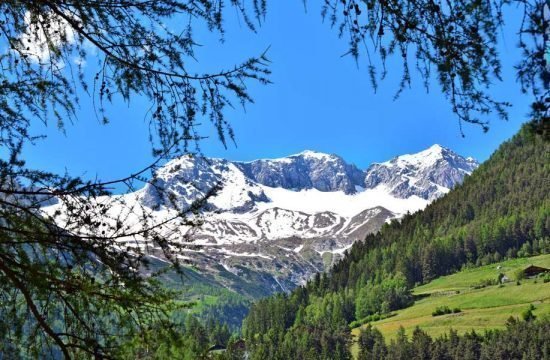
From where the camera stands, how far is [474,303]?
104375 millimetres

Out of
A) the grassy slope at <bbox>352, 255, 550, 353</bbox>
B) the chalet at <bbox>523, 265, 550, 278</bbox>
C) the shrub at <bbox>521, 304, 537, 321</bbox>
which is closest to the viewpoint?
the shrub at <bbox>521, 304, 537, 321</bbox>

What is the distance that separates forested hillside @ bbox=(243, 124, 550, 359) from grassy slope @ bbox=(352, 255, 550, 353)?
787cm

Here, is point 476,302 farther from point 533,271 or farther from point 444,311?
point 533,271

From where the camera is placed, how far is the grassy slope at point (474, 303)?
309 feet

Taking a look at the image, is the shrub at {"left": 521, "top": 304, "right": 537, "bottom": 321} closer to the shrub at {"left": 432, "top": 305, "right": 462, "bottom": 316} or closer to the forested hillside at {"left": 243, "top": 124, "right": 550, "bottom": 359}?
the shrub at {"left": 432, "top": 305, "right": 462, "bottom": 316}

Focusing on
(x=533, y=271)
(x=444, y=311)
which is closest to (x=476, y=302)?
(x=444, y=311)

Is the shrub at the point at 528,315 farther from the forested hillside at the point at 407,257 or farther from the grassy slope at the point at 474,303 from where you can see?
the forested hillside at the point at 407,257

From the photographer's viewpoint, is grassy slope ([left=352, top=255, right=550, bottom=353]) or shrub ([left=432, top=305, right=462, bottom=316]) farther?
shrub ([left=432, top=305, right=462, bottom=316])

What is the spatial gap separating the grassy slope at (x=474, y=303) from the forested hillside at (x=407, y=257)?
7867mm

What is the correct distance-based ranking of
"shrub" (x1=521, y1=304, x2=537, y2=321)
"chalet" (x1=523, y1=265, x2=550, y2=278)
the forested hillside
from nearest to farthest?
"shrub" (x1=521, y1=304, x2=537, y2=321), the forested hillside, "chalet" (x1=523, y1=265, x2=550, y2=278)

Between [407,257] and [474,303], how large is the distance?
41090 millimetres

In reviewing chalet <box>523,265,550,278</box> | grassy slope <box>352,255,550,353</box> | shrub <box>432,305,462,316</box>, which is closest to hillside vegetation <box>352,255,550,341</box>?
grassy slope <box>352,255,550,353</box>

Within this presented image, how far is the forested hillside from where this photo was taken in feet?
359

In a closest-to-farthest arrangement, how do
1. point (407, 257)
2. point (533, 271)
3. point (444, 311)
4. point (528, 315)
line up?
1. point (528, 315)
2. point (444, 311)
3. point (533, 271)
4. point (407, 257)
